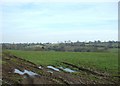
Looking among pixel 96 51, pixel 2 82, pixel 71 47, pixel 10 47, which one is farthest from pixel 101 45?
pixel 2 82

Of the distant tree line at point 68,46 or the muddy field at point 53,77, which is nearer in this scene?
the muddy field at point 53,77

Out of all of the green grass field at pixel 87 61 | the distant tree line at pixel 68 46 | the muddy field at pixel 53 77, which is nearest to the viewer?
the muddy field at pixel 53 77

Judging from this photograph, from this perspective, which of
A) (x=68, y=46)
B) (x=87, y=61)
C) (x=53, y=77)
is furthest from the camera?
(x=68, y=46)

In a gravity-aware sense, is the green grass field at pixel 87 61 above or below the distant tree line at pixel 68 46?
below

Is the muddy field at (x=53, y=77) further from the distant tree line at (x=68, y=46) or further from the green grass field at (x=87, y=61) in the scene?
the distant tree line at (x=68, y=46)

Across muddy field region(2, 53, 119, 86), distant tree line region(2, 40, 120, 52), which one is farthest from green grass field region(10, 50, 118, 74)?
distant tree line region(2, 40, 120, 52)

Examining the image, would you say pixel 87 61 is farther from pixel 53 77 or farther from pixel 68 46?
pixel 68 46

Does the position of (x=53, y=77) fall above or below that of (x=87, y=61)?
above

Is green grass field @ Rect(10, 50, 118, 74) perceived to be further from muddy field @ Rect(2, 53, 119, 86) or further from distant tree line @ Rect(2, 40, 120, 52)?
distant tree line @ Rect(2, 40, 120, 52)

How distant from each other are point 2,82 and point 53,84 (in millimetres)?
2572

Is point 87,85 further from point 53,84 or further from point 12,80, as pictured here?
point 12,80

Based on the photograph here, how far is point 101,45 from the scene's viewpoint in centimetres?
3828

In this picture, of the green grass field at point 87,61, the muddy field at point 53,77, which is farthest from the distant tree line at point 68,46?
the muddy field at point 53,77

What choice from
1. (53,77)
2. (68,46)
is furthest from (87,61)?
(68,46)
